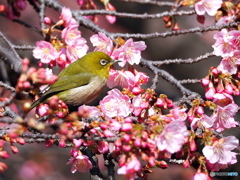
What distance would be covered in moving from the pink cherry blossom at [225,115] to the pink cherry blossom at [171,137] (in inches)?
25.0

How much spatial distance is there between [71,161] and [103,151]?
28cm

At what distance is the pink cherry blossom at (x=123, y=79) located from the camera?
318 cm

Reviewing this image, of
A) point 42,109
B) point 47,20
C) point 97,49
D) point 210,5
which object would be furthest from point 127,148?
point 210,5

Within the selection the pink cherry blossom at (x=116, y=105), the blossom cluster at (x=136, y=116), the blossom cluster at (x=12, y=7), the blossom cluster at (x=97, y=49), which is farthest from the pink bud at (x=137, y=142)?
the blossom cluster at (x=12, y=7)

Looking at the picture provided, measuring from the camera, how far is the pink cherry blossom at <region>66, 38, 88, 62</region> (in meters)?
3.50

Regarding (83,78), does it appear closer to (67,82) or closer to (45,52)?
(67,82)

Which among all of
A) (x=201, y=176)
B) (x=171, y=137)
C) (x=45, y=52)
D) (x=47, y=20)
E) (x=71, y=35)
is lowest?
(x=201, y=176)

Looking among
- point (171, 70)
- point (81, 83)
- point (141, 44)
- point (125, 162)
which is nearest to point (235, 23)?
point (141, 44)

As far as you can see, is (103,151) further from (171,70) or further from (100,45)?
(171,70)

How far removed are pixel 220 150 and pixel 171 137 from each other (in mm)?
467

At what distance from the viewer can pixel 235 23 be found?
340 cm

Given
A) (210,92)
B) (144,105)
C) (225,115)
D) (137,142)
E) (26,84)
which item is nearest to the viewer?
(26,84)

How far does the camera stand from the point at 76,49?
11.6 feet

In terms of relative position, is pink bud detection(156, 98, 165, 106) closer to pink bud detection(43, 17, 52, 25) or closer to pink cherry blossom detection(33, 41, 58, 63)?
pink cherry blossom detection(33, 41, 58, 63)
